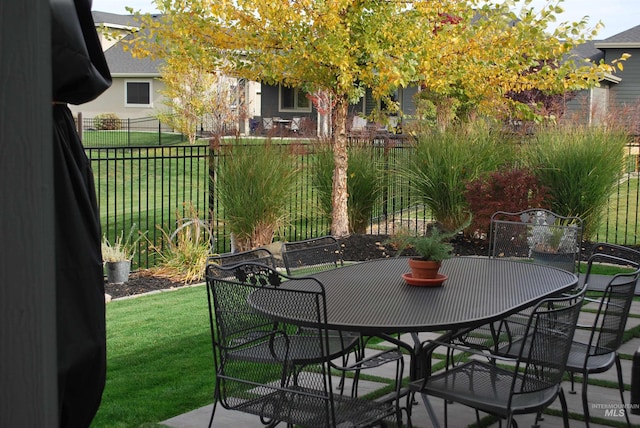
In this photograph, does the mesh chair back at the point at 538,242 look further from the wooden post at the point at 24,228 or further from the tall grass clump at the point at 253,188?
the wooden post at the point at 24,228

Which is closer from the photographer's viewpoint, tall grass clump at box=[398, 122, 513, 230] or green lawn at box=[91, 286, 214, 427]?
green lawn at box=[91, 286, 214, 427]

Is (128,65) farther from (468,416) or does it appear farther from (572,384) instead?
(468,416)

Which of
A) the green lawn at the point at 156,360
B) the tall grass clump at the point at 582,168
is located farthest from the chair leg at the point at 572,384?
the tall grass clump at the point at 582,168

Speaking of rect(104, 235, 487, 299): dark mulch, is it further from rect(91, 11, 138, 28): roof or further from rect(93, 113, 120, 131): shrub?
rect(91, 11, 138, 28): roof

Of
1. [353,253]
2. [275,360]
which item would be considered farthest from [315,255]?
[353,253]

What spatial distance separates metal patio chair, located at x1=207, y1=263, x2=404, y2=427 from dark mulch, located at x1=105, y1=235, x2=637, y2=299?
4.68m

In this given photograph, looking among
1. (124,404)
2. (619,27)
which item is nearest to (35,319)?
(124,404)

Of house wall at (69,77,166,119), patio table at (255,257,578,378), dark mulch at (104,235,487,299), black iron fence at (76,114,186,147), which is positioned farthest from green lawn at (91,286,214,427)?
house wall at (69,77,166,119)

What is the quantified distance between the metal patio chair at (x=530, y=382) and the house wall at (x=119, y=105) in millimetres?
32630

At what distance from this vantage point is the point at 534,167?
10.6m

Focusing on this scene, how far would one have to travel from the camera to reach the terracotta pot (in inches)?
170

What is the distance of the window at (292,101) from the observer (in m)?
33.2

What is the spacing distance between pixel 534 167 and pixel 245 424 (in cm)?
730

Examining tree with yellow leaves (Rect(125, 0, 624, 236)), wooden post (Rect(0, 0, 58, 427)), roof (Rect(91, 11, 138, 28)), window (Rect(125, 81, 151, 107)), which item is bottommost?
wooden post (Rect(0, 0, 58, 427))
